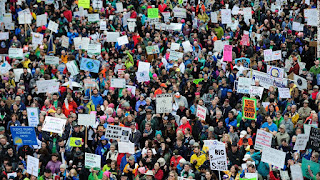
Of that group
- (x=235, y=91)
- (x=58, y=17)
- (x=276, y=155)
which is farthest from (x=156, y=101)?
(x=58, y=17)

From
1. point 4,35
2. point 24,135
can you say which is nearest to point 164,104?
point 24,135

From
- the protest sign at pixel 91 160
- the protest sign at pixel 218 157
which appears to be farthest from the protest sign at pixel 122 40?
the protest sign at pixel 218 157

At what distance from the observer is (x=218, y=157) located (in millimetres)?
17750

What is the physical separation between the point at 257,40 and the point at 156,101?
718 cm

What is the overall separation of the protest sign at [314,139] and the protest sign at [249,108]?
2038 millimetres

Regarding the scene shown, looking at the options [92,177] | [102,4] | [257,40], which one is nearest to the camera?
[92,177]

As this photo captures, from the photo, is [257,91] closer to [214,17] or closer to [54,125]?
[54,125]

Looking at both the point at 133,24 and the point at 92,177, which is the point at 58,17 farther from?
the point at 92,177

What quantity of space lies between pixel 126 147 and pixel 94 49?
25.2ft

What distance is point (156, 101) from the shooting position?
68.3 ft

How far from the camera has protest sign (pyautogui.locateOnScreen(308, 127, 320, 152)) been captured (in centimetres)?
1805

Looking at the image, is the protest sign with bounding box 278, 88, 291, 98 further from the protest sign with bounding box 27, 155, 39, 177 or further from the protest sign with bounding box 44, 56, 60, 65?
the protest sign with bounding box 44, 56, 60, 65

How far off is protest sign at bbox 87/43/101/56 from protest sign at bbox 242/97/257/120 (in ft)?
25.0

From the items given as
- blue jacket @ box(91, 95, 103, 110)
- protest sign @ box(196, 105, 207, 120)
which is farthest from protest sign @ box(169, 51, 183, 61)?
protest sign @ box(196, 105, 207, 120)
